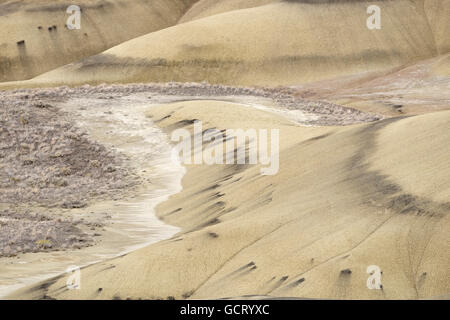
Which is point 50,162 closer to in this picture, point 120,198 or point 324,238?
point 120,198

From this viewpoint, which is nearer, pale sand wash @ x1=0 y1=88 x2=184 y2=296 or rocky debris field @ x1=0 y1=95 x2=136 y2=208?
pale sand wash @ x1=0 y1=88 x2=184 y2=296

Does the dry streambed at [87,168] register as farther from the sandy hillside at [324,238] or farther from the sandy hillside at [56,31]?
the sandy hillside at [56,31]

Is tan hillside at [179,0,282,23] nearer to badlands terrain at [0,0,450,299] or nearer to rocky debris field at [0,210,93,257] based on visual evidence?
badlands terrain at [0,0,450,299]

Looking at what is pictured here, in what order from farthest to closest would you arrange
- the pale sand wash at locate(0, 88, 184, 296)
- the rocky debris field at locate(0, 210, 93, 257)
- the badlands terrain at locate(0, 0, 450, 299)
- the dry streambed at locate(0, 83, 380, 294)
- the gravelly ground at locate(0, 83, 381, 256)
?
the gravelly ground at locate(0, 83, 381, 256)
the dry streambed at locate(0, 83, 380, 294)
the rocky debris field at locate(0, 210, 93, 257)
the pale sand wash at locate(0, 88, 184, 296)
the badlands terrain at locate(0, 0, 450, 299)

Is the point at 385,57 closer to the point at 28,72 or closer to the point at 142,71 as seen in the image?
the point at 142,71

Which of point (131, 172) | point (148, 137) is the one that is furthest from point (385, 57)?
point (131, 172)

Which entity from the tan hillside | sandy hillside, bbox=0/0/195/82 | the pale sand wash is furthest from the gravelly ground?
the tan hillside
